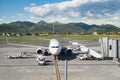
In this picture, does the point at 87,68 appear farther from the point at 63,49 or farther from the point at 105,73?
the point at 63,49

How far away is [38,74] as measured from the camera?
34.1 m

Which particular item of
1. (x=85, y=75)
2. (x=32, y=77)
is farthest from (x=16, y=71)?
(x=85, y=75)

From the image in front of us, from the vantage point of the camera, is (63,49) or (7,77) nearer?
(7,77)

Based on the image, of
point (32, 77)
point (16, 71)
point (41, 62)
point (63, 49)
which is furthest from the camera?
point (63, 49)

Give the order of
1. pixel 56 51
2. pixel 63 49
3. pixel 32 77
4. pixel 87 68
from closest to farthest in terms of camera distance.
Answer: pixel 32 77, pixel 87 68, pixel 56 51, pixel 63 49

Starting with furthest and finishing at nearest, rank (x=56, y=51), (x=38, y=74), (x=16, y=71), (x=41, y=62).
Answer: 1. (x=56, y=51)
2. (x=41, y=62)
3. (x=16, y=71)
4. (x=38, y=74)

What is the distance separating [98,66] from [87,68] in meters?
3.00

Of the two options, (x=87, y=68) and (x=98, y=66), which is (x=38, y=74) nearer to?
(x=87, y=68)

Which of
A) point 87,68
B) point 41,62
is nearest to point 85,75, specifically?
point 87,68

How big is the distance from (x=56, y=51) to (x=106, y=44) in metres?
13.1

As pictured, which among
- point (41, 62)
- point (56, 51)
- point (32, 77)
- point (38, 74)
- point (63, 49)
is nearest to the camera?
point (32, 77)

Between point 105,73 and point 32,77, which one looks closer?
point 32,77

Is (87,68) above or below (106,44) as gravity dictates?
below

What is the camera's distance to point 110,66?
40.9m
